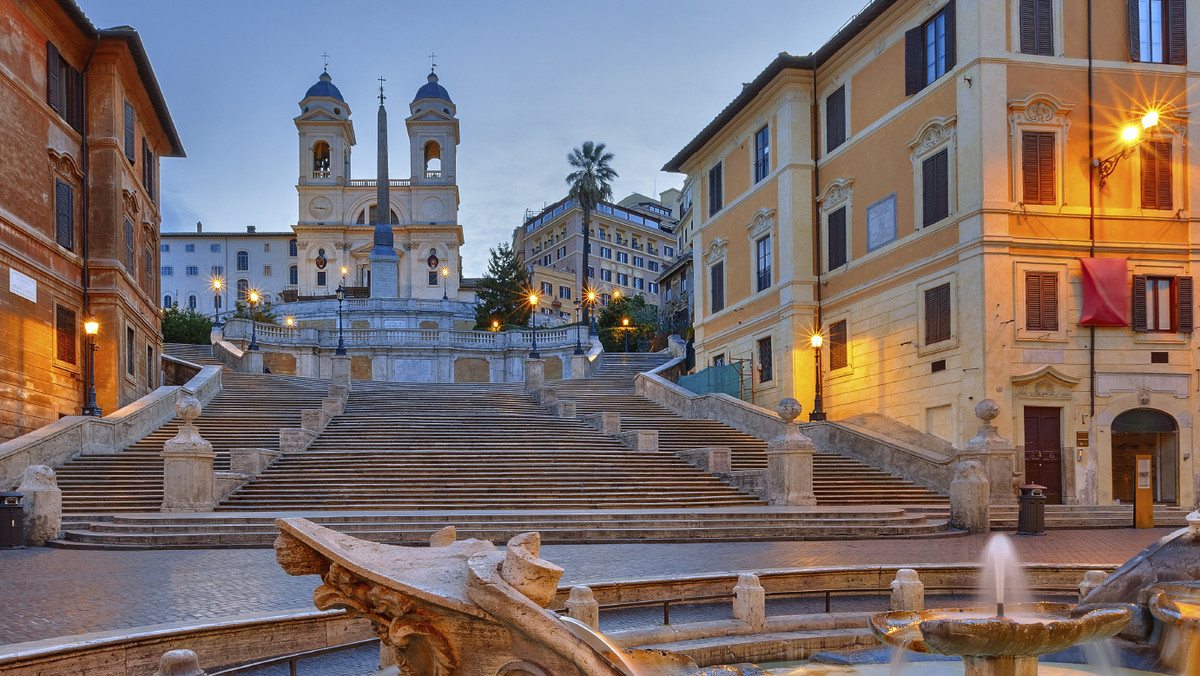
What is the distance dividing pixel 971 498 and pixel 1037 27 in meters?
13.0

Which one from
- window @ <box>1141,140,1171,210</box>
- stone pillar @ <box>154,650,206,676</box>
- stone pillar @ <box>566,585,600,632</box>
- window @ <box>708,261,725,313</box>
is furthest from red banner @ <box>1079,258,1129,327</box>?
stone pillar @ <box>154,650,206,676</box>

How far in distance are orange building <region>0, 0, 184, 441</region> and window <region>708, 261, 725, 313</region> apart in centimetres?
2054

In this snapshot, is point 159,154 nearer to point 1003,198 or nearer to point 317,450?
point 317,450

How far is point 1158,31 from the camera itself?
75.6 ft

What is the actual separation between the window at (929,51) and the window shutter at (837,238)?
14.9ft

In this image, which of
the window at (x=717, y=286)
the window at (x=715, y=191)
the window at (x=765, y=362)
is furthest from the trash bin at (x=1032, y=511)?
the window at (x=715, y=191)

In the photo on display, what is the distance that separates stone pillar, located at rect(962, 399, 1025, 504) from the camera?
18.1 metres

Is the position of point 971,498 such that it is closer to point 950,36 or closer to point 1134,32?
point 950,36

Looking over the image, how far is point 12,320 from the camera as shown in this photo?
70.8ft

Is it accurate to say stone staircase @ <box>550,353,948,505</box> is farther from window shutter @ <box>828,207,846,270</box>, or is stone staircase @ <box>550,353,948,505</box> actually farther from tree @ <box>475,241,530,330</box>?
tree @ <box>475,241,530,330</box>

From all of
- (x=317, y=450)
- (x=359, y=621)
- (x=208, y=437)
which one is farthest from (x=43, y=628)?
(x=208, y=437)

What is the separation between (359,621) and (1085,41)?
74.7 feet

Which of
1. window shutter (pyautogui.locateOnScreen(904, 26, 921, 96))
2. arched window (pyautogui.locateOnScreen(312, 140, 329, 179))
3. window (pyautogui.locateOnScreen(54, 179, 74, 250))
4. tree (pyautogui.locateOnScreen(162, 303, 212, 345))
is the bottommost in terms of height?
tree (pyautogui.locateOnScreen(162, 303, 212, 345))

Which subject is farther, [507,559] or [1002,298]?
[1002,298]
